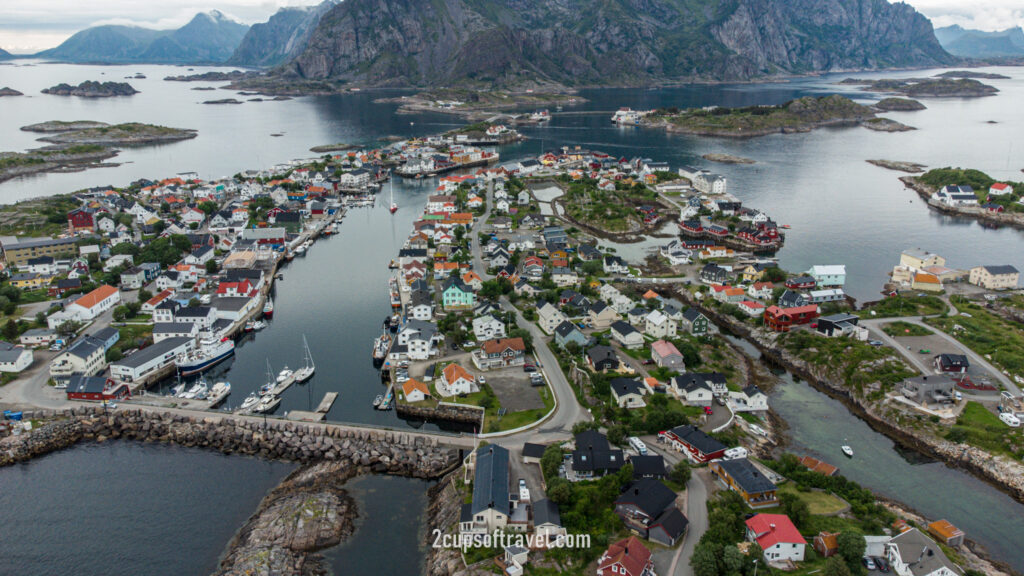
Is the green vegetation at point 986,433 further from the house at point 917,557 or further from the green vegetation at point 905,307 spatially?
the green vegetation at point 905,307

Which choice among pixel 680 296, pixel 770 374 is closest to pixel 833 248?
pixel 680 296

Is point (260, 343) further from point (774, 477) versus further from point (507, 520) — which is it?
point (774, 477)

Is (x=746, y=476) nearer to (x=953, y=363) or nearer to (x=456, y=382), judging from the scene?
(x=456, y=382)

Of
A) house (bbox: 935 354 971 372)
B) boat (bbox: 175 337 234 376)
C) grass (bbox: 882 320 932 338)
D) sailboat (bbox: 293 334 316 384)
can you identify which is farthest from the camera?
grass (bbox: 882 320 932 338)

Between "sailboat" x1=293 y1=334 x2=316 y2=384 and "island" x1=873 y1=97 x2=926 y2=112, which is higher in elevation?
"island" x1=873 y1=97 x2=926 y2=112

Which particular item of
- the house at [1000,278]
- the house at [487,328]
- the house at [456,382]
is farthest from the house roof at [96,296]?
the house at [1000,278]

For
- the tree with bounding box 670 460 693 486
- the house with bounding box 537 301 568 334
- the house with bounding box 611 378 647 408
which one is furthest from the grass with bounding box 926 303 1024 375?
the house with bounding box 537 301 568 334

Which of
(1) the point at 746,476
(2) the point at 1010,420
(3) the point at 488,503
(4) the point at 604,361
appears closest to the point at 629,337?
(4) the point at 604,361

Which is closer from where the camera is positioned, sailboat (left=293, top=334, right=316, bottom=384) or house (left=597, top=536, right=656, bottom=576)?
house (left=597, top=536, right=656, bottom=576)

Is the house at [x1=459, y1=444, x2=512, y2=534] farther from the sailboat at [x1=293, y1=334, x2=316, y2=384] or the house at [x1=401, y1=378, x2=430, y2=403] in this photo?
the sailboat at [x1=293, y1=334, x2=316, y2=384]
